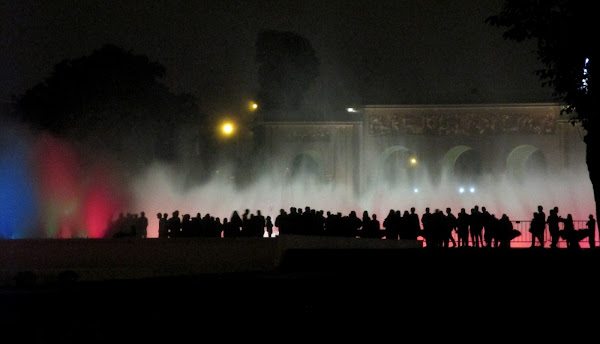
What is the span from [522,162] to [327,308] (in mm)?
38161

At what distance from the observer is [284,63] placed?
61125 mm

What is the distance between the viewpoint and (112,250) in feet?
68.3

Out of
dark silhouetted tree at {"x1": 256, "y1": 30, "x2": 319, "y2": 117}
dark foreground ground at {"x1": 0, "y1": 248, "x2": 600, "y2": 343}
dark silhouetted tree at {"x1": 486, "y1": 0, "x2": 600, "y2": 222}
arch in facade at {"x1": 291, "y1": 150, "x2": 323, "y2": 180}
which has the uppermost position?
dark silhouetted tree at {"x1": 256, "y1": 30, "x2": 319, "y2": 117}

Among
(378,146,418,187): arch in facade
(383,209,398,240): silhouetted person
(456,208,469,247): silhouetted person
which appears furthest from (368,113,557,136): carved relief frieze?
(456,208,469,247): silhouetted person

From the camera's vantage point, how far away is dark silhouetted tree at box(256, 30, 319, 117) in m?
60.9

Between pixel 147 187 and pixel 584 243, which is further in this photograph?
pixel 147 187

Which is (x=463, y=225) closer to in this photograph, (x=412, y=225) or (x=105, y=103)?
(x=412, y=225)

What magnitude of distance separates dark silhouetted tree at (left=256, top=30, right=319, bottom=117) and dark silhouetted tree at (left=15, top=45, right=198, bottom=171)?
1560 cm

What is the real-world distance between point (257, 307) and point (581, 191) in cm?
3590

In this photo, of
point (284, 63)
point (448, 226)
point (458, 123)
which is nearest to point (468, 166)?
point (284, 63)

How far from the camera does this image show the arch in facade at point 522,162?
4806cm

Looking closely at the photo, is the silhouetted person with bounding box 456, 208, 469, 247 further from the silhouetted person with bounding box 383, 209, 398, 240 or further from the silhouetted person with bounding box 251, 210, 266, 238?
the silhouetted person with bounding box 251, 210, 266, 238

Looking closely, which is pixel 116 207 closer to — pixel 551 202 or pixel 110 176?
pixel 110 176

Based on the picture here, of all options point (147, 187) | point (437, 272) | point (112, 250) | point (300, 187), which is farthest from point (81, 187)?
point (437, 272)
